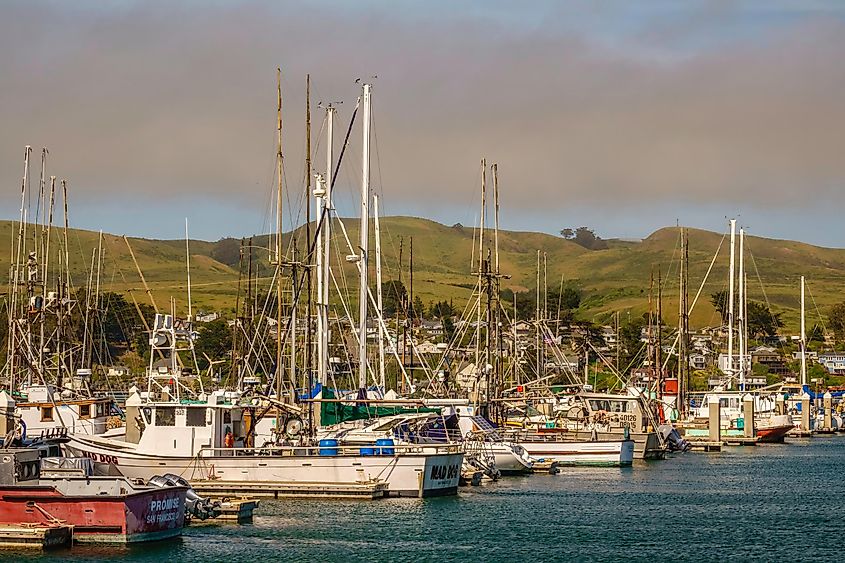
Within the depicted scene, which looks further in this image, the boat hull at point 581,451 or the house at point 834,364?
the house at point 834,364

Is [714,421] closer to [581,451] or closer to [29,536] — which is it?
[581,451]

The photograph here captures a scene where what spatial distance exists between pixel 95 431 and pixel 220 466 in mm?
16746

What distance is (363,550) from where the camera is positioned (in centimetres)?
4459

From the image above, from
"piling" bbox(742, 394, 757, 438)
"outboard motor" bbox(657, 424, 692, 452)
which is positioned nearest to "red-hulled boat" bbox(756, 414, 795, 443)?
"piling" bbox(742, 394, 757, 438)

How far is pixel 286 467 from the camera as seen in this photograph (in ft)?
181

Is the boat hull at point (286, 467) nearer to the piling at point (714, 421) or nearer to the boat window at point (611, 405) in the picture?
the boat window at point (611, 405)

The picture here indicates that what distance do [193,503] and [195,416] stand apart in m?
9.53

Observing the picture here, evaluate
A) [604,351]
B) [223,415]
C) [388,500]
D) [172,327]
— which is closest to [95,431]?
Result: [172,327]

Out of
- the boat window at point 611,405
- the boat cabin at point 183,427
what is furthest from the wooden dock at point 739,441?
the boat cabin at point 183,427

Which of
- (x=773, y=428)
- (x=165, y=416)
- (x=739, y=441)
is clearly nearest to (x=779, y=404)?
(x=773, y=428)

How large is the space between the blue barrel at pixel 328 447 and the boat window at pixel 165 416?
20.2 feet

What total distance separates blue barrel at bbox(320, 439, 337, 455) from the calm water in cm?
258

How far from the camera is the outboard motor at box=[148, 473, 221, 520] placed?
45500 mm

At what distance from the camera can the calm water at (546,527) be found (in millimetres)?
44219
